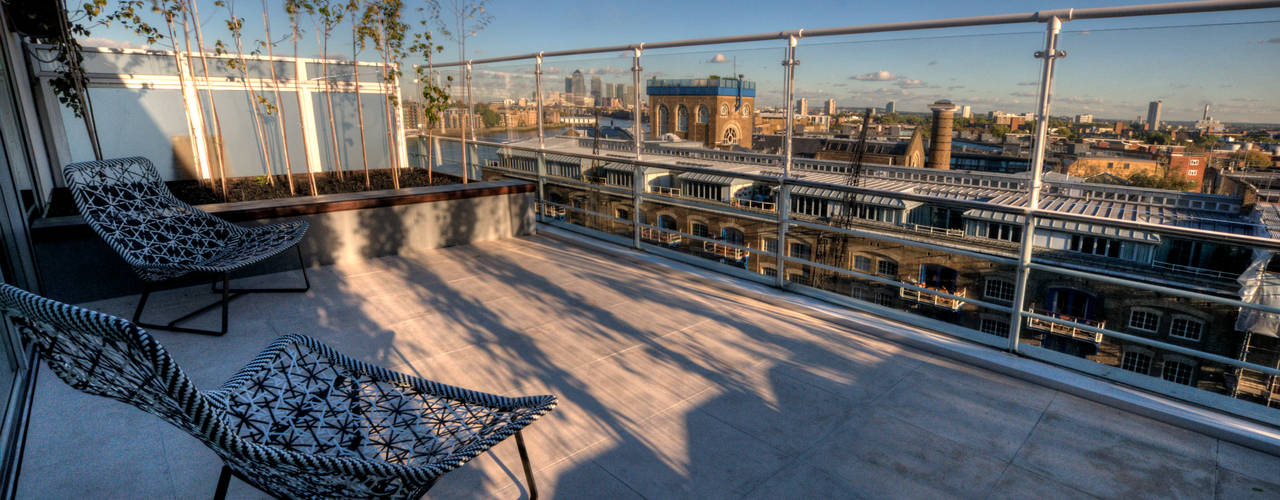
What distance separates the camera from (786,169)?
168 inches

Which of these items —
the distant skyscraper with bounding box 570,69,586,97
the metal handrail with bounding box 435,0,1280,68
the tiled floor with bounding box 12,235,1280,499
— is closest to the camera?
the tiled floor with bounding box 12,235,1280,499


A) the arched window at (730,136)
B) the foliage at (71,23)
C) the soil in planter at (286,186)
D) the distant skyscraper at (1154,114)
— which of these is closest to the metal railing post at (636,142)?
the arched window at (730,136)

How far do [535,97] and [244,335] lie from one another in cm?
373

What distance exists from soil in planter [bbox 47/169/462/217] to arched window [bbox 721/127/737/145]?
139 inches

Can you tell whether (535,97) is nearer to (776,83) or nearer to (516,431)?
(776,83)

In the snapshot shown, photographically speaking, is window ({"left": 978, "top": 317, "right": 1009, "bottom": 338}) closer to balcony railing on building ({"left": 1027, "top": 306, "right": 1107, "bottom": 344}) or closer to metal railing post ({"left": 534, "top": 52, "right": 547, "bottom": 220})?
balcony railing on building ({"left": 1027, "top": 306, "right": 1107, "bottom": 344})

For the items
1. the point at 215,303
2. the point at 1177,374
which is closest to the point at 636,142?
the point at 215,303

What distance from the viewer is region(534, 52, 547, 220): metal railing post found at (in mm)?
6324

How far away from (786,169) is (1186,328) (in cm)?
277

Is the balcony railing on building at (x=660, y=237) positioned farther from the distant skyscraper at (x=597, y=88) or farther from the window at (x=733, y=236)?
the distant skyscraper at (x=597, y=88)

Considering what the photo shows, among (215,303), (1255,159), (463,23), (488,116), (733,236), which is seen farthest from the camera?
(488,116)

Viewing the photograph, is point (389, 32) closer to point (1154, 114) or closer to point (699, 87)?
point (699, 87)

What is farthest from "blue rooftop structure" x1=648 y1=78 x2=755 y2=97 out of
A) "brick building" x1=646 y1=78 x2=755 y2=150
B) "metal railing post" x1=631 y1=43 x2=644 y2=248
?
"metal railing post" x1=631 y1=43 x2=644 y2=248

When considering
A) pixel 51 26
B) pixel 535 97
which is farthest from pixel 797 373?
pixel 51 26
